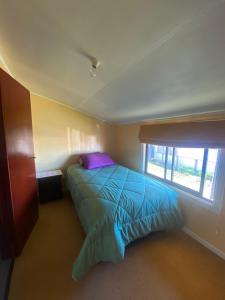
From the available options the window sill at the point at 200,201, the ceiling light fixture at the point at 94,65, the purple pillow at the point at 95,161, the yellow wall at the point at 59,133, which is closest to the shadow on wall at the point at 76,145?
the yellow wall at the point at 59,133

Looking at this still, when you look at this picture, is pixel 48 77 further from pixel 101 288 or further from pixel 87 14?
pixel 101 288

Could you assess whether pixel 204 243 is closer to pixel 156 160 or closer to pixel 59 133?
pixel 156 160

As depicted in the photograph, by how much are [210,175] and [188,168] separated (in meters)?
0.32

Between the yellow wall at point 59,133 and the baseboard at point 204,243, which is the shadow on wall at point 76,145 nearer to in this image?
the yellow wall at point 59,133

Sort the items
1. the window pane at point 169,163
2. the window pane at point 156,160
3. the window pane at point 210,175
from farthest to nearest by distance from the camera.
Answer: the window pane at point 156,160
the window pane at point 169,163
the window pane at point 210,175

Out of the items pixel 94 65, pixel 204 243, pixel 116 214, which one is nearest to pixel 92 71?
pixel 94 65

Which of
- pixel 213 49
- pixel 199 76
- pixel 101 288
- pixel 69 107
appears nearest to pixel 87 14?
pixel 213 49

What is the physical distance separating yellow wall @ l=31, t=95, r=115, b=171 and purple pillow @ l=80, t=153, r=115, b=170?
0.38 metres

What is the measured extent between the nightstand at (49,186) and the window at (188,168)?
1834mm

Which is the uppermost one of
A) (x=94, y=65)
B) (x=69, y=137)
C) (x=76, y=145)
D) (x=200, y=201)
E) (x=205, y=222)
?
(x=94, y=65)

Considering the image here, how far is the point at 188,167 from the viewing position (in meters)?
2.11

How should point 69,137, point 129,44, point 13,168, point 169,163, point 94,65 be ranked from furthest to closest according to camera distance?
point 69,137
point 169,163
point 13,168
point 94,65
point 129,44

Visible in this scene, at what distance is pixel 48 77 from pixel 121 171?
75.0 inches

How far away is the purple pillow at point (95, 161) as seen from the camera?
2.96 m
